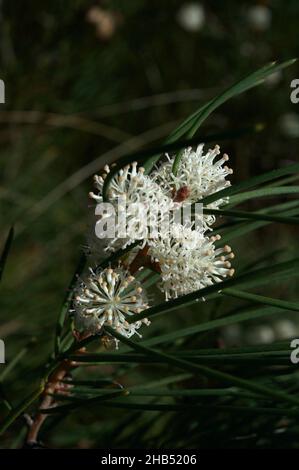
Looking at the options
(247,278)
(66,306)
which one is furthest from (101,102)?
(247,278)

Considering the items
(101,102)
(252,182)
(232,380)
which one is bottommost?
(232,380)

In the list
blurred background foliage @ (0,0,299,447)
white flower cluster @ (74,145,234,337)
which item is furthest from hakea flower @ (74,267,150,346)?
blurred background foliage @ (0,0,299,447)

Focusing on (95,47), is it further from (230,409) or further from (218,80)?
(230,409)

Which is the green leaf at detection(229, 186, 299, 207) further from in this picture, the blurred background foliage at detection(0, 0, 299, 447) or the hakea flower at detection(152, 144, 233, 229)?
the blurred background foliage at detection(0, 0, 299, 447)

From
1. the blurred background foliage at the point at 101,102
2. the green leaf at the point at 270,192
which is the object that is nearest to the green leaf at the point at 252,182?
the green leaf at the point at 270,192

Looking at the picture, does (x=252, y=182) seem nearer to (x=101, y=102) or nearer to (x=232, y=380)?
(x=232, y=380)
